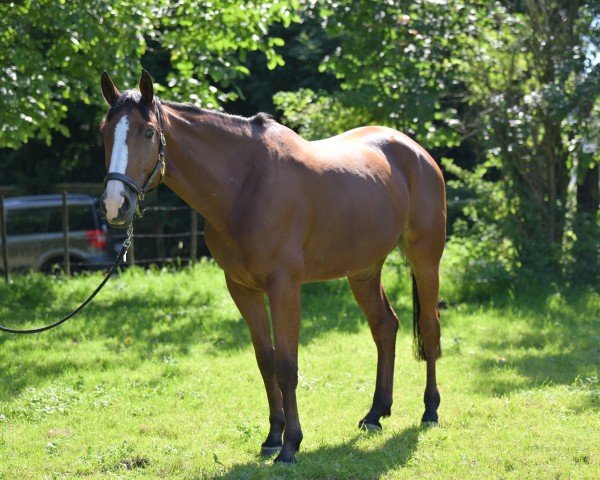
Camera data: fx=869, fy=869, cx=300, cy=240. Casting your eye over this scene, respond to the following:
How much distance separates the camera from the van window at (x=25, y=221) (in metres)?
14.7

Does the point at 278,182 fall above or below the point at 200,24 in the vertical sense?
below

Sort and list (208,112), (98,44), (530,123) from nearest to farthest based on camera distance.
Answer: (208,112) < (98,44) < (530,123)

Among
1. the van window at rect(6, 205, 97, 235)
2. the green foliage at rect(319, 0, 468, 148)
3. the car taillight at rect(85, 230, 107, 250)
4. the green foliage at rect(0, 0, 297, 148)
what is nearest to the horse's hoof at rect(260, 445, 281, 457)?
the green foliage at rect(0, 0, 297, 148)

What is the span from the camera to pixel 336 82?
17.9m

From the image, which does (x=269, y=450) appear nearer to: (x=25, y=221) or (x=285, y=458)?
(x=285, y=458)

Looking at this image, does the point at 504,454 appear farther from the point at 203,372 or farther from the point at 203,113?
the point at 203,372

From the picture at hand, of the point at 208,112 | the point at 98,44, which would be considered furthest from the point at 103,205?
the point at 98,44

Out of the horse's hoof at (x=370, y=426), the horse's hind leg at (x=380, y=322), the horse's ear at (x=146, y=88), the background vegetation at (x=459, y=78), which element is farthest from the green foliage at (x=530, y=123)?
the horse's ear at (x=146, y=88)

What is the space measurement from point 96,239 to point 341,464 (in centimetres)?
1048

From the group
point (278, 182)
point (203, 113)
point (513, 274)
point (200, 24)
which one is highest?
point (200, 24)

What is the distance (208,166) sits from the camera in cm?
528

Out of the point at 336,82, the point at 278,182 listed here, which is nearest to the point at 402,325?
the point at 278,182

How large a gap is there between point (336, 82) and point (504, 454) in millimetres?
13410

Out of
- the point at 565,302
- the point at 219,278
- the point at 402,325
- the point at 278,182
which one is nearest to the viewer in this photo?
the point at 278,182
